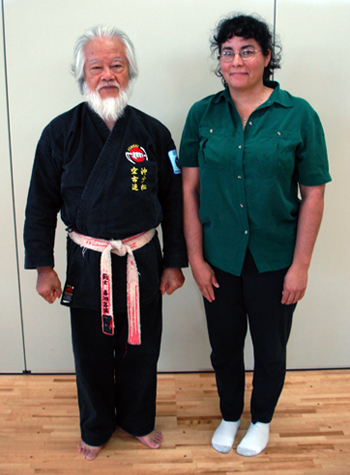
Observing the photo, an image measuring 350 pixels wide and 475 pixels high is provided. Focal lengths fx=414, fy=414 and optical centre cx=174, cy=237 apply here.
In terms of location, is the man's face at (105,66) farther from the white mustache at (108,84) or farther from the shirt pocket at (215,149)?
the shirt pocket at (215,149)

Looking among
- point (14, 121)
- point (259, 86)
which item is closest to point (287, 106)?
point (259, 86)

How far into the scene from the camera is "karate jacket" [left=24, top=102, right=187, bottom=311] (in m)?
1.46

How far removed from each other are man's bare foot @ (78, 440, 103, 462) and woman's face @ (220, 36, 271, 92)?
5.02 ft

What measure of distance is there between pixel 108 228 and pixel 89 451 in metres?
0.96

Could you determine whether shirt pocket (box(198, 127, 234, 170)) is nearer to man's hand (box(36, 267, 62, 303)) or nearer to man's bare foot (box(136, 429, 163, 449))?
man's hand (box(36, 267, 62, 303))

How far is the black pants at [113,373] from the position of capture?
64.5 inches

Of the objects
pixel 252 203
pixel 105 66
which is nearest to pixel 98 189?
pixel 105 66

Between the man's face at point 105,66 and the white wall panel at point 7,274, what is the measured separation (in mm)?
721

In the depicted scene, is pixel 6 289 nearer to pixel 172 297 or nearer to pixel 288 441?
pixel 172 297

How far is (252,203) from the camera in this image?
57.4 inches

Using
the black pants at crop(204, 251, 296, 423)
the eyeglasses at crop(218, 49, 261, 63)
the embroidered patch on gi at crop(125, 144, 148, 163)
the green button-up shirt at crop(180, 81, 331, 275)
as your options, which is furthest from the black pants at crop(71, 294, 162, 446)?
the eyeglasses at crop(218, 49, 261, 63)

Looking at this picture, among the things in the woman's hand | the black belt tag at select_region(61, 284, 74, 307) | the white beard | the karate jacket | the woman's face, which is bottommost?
the black belt tag at select_region(61, 284, 74, 307)

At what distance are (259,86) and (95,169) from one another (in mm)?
649

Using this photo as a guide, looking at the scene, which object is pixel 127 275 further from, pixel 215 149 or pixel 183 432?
pixel 183 432
